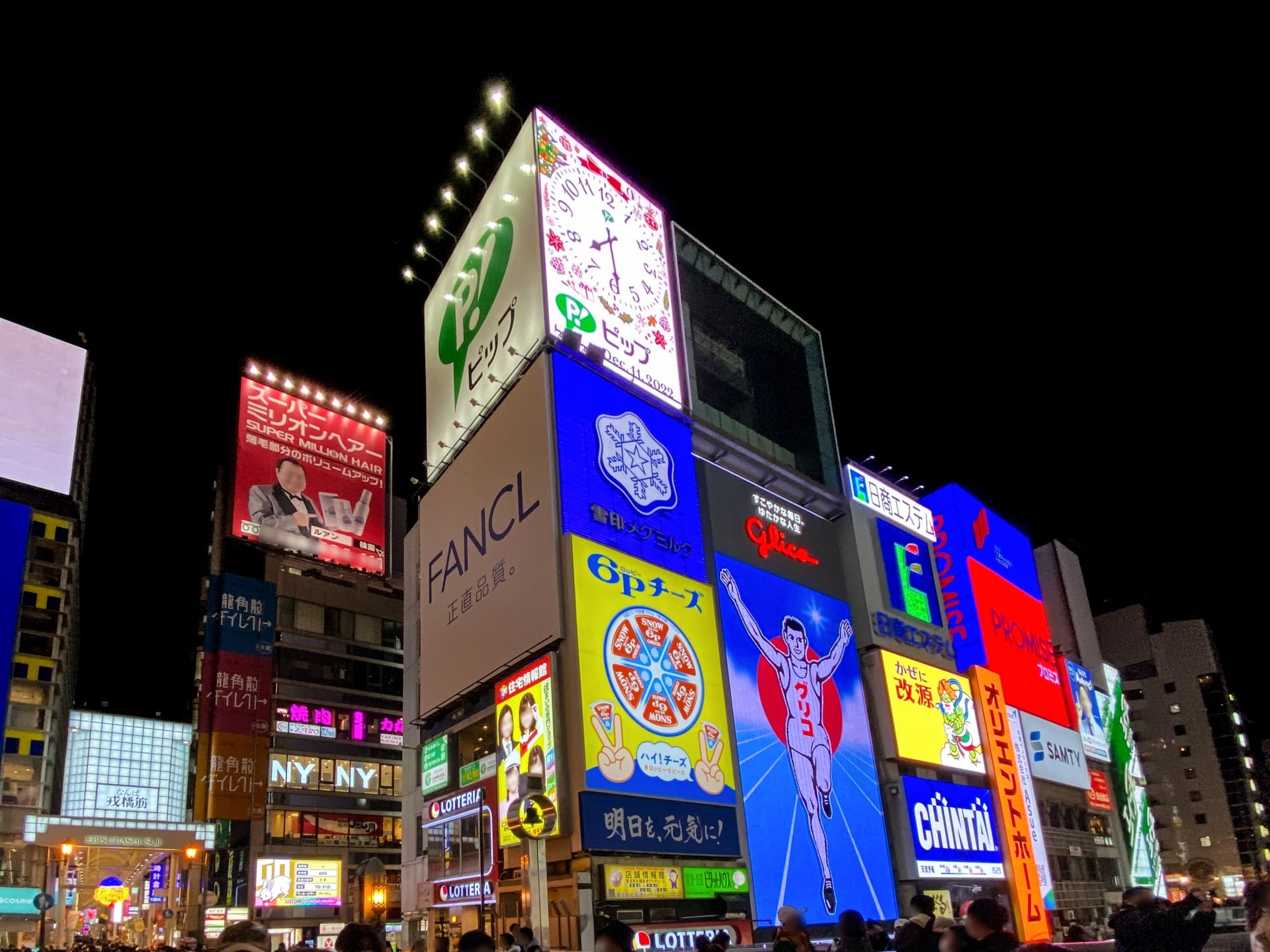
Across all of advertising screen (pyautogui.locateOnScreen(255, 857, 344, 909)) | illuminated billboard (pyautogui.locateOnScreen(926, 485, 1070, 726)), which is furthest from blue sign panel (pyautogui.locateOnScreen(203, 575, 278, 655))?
illuminated billboard (pyautogui.locateOnScreen(926, 485, 1070, 726))

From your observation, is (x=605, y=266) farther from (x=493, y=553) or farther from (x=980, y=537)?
(x=980, y=537)

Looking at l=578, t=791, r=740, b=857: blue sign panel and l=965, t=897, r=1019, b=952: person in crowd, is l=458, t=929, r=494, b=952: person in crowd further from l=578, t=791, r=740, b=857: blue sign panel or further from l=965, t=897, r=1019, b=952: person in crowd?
l=578, t=791, r=740, b=857: blue sign panel

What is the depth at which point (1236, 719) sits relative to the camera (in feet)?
280

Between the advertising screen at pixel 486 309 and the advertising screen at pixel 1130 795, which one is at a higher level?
the advertising screen at pixel 486 309

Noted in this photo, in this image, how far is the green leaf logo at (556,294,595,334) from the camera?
26.3m

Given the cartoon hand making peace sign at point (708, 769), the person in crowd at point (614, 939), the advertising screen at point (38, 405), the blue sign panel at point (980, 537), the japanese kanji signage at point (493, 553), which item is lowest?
the person in crowd at point (614, 939)

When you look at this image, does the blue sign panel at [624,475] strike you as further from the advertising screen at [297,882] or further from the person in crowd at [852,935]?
the advertising screen at [297,882]

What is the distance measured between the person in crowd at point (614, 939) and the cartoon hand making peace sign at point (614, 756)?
48.7ft

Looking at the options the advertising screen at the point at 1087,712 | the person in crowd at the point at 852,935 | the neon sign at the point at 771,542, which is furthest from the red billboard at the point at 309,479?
the person in crowd at the point at 852,935

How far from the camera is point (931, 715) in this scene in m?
31.0

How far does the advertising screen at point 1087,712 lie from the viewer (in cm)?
4391

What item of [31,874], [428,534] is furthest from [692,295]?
[31,874]

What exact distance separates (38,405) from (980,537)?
152 ft

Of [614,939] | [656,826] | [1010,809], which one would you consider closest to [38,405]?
[656,826]
